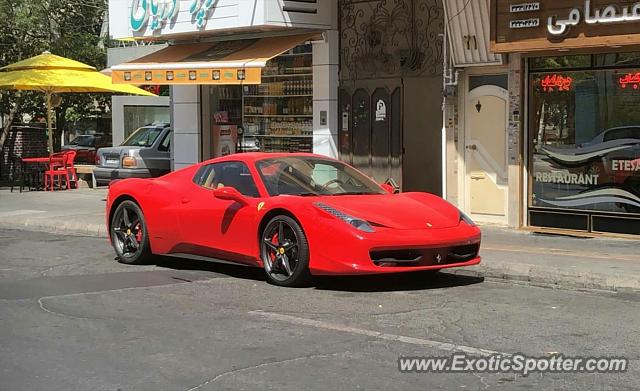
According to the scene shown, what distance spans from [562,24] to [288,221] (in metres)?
5.44

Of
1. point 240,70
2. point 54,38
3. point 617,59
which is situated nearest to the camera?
point 617,59

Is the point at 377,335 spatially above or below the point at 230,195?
below

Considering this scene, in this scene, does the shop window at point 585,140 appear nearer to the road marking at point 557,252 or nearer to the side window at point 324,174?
the road marking at point 557,252

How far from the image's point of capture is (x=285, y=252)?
841 centimetres

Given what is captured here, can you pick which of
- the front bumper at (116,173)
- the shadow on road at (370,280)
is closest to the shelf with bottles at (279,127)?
the front bumper at (116,173)

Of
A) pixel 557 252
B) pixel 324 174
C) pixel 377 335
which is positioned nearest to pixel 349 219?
pixel 324 174

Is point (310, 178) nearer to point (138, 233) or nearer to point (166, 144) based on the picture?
point (138, 233)

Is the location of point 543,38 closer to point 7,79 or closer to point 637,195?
point 637,195

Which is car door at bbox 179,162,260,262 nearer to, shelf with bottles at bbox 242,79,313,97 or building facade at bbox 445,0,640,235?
building facade at bbox 445,0,640,235

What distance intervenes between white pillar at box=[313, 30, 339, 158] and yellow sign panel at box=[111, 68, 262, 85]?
1.67 metres

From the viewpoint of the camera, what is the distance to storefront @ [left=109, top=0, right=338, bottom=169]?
14.8 metres

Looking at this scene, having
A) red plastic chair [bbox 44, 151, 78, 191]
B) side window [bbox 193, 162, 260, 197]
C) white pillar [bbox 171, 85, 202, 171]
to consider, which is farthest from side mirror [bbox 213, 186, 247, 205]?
red plastic chair [bbox 44, 151, 78, 191]

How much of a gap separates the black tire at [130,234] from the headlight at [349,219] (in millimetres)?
2721

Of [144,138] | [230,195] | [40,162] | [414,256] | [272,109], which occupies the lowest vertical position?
[414,256]
